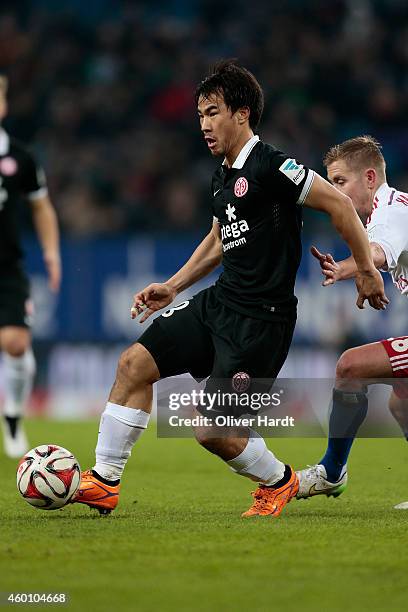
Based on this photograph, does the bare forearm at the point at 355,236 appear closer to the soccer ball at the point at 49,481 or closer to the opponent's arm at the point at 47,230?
the soccer ball at the point at 49,481

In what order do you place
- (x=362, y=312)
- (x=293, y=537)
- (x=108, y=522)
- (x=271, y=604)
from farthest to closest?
(x=362, y=312) < (x=108, y=522) < (x=293, y=537) < (x=271, y=604)

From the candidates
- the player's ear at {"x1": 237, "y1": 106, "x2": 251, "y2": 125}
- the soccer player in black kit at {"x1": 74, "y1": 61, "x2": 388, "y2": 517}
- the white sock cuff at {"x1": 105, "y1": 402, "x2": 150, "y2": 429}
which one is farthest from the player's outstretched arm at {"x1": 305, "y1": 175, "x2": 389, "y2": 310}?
the white sock cuff at {"x1": 105, "y1": 402, "x2": 150, "y2": 429}

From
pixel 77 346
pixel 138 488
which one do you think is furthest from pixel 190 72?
pixel 138 488

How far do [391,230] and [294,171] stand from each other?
0.55 metres

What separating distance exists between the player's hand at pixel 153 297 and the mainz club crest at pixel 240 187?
55cm

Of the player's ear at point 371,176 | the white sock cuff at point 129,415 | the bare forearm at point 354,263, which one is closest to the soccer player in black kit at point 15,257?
the white sock cuff at point 129,415

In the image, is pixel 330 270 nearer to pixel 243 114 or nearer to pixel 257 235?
pixel 257 235

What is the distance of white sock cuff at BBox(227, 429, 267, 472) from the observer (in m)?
5.16

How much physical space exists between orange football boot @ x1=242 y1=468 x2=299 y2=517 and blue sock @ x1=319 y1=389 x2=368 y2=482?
29cm

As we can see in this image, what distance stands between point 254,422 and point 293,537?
1071mm

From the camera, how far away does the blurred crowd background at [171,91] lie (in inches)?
552

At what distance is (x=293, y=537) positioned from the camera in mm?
4480

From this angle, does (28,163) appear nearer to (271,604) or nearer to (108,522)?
(108,522)

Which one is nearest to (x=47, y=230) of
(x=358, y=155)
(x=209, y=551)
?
(x=358, y=155)
